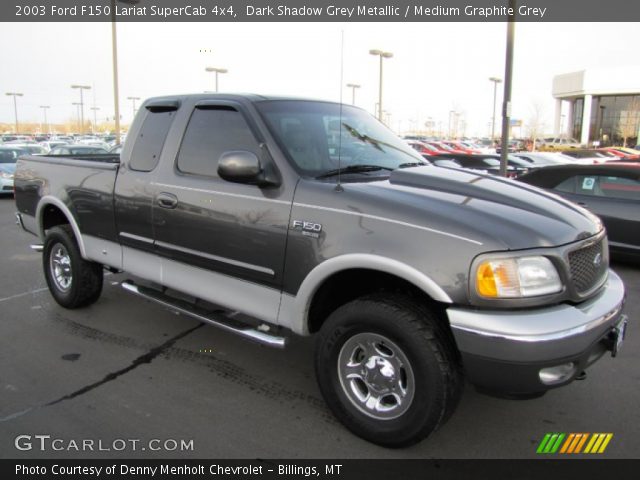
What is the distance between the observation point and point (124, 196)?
4285 millimetres

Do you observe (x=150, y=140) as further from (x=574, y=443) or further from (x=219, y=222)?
(x=574, y=443)

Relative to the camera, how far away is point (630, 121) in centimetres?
6031

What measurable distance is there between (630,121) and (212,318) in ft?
226

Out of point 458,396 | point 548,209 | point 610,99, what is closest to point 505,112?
point 548,209

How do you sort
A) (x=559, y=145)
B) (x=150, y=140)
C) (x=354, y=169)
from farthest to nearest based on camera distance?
(x=559, y=145) → (x=150, y=140) → (x=354, y=169)

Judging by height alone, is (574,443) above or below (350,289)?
below

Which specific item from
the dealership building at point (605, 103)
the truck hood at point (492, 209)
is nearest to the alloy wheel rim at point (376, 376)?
the truck hood at point (492, 209)

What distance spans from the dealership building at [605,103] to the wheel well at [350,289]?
64.2 meters

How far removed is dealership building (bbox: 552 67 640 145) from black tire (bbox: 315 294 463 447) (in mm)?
64438

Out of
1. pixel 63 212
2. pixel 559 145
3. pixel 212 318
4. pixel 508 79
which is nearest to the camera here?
pixel 212 318

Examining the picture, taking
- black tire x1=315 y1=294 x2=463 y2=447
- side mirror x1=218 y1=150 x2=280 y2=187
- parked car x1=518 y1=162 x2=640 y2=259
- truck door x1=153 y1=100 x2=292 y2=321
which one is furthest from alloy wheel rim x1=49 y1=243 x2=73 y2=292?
parked car x1=518 y1=162 x2=640 y2=259

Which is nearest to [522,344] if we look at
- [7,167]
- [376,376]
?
[376,376]

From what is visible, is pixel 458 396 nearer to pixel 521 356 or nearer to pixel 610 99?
pixel 521 356

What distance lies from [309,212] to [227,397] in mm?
1436
